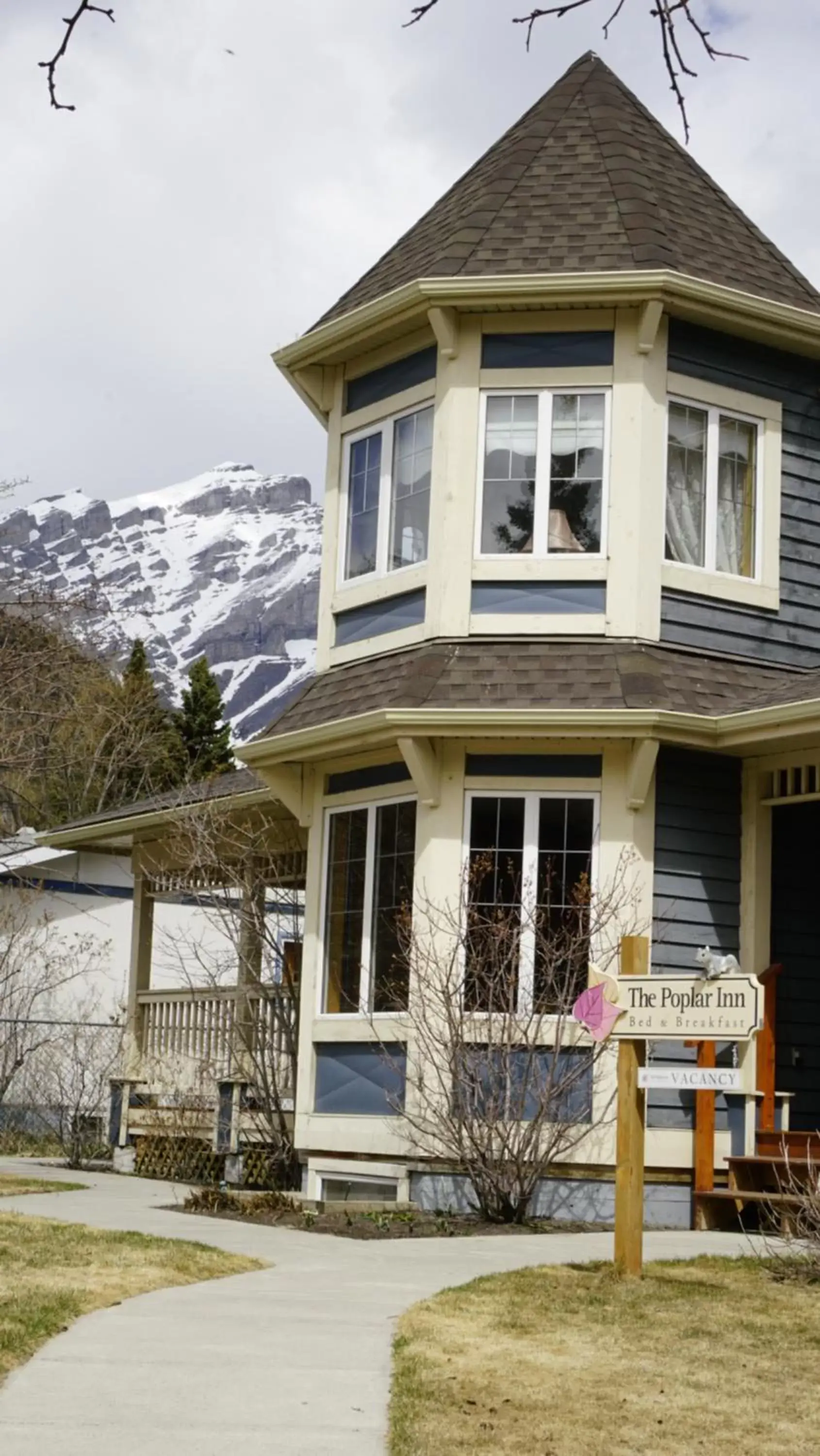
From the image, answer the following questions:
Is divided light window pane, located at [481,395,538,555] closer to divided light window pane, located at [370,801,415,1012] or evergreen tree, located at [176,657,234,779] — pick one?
divided light window pane, located at [370,801,415,1012]

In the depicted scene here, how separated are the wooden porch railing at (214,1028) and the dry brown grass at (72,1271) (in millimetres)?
5067

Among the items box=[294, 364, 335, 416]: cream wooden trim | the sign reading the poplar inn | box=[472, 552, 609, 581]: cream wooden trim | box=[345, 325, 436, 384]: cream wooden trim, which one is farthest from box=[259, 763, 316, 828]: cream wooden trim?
the sign reading the poplar inn

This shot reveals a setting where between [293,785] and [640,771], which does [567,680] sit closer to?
[640,771]

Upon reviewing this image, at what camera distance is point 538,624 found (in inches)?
563

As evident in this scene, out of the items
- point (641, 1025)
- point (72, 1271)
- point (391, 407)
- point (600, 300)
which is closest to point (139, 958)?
point (391, 407)

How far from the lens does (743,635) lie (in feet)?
48.7

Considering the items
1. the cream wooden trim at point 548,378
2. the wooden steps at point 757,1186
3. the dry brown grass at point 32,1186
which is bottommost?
the dry brown grass at point 32,1186

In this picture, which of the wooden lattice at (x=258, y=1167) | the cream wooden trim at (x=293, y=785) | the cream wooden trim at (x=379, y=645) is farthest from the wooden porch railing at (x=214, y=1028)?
the cream wooden trim at (x=379, y=645)

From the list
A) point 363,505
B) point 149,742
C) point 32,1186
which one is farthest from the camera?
point 149,742

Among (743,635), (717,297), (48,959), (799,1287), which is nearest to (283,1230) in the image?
(799,1287)

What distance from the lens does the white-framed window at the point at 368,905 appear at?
14.2 meters

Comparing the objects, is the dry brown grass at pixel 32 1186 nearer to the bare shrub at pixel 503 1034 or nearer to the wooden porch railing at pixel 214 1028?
the wooden porch railing at pixel 214 1028

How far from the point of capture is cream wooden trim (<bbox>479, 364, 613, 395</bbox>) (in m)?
14.5

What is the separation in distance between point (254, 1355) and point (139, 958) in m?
13.0
